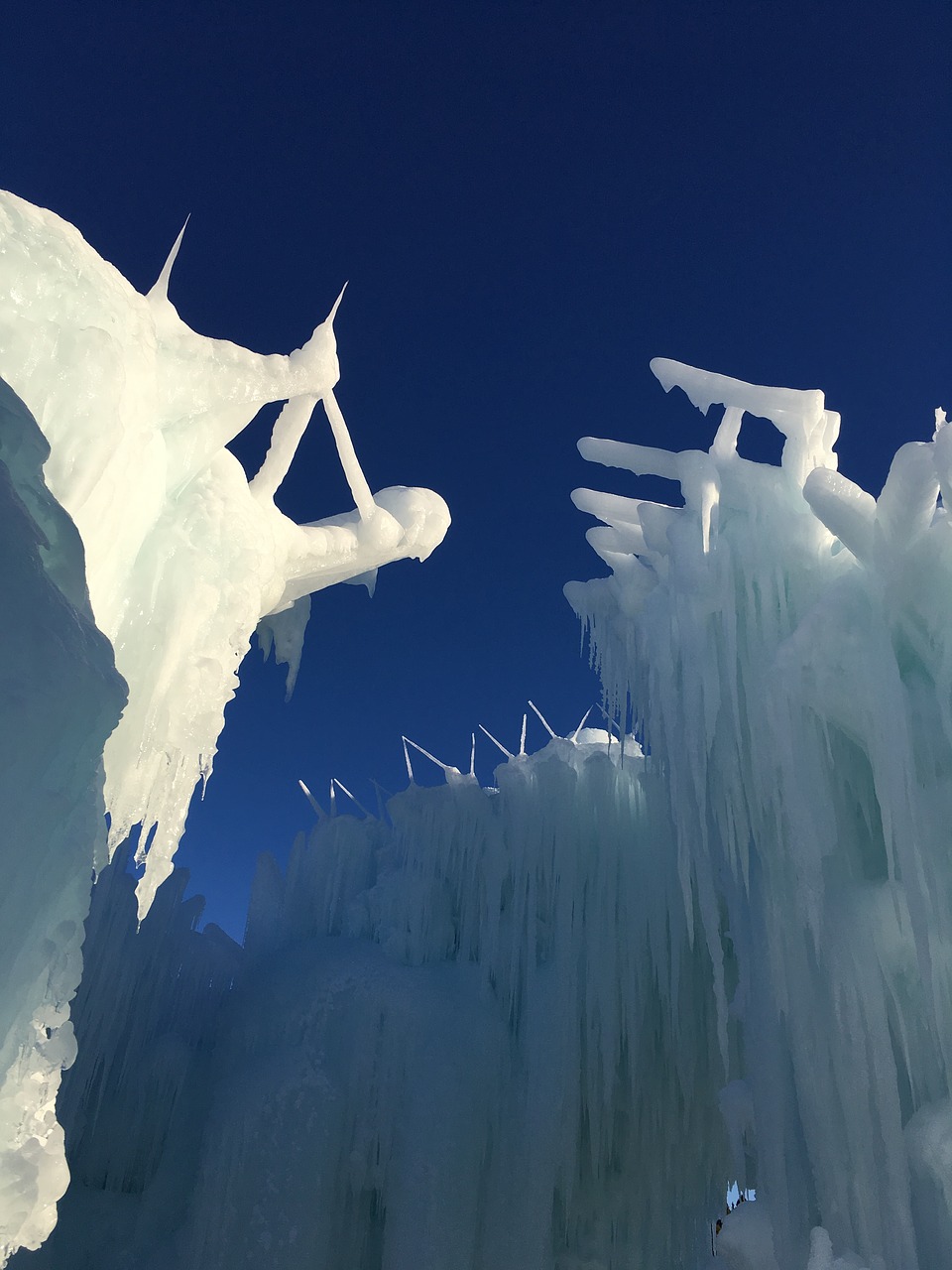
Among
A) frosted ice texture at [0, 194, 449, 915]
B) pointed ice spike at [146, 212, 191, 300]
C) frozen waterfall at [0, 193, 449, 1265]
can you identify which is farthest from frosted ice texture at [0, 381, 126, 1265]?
pointed ice spike at [146, 212, 191, 300]

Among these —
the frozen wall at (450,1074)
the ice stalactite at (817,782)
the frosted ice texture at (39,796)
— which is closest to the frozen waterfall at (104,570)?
the frosted ice texture at (39,796)

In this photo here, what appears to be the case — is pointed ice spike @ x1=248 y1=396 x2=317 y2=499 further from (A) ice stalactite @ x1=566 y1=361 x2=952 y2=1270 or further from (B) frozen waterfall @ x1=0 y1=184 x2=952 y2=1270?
(A) ice stalactite @ x1=566 y1=361 x2=952 y2=1270

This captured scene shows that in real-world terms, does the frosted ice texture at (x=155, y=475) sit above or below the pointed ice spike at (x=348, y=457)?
below

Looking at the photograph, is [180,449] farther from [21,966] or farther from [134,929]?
[134,929]

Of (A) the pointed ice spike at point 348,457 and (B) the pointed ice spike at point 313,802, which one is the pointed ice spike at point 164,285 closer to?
(A) the pointed ice spike at point 348,457

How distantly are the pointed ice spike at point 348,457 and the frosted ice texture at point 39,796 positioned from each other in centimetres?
325

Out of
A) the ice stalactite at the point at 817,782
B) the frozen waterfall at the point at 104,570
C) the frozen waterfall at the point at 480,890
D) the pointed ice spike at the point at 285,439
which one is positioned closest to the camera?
the frozen waterfall at the point at 104,570

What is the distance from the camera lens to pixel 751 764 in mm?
4727

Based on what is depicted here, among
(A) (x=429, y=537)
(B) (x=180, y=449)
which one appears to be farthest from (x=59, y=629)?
(A) (x=429, y=537)

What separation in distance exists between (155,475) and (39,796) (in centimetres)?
234

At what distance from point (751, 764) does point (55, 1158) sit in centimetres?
375

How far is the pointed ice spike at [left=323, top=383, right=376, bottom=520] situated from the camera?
5633mm

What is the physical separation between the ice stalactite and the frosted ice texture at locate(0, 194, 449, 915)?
7.74 feet

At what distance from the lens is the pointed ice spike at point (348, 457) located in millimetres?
5633
